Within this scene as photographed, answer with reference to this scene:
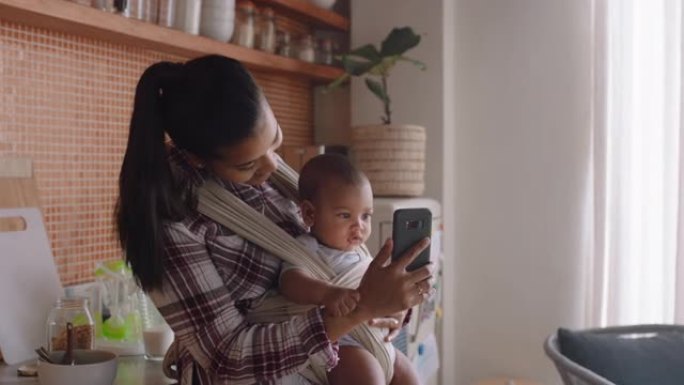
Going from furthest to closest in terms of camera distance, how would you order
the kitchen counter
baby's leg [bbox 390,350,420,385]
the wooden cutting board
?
1. the wooden cutting board
2. the kitchen counter
3. baby's leg [bbox 390,350,420,385]

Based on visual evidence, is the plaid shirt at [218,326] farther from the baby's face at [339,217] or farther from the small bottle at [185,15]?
the small bottle at [185,15]

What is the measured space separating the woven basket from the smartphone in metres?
1.45

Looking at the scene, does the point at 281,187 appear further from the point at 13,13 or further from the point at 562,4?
the point at 562,4

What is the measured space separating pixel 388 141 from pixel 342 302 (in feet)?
5.13

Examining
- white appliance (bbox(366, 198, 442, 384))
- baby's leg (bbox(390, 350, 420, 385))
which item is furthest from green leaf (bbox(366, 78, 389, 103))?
baby's leg (bbox(390, 350, 420, 385))

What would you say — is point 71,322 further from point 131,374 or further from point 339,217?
point 339,217

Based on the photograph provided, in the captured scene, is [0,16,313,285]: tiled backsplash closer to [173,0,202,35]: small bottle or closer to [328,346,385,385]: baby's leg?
[173,0,202,35]: small bottle

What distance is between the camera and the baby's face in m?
1.30

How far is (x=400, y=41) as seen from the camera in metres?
2.62

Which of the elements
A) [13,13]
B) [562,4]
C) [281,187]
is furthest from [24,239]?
[562,4]

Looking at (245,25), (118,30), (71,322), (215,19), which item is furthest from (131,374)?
(245,25)

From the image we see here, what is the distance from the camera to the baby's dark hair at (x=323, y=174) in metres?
1.33

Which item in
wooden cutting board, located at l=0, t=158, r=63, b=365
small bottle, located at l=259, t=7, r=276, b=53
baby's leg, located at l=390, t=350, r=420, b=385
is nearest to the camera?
baby's leg, located at l=390, t=350, r=420, b=385

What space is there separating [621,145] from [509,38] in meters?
0.60
